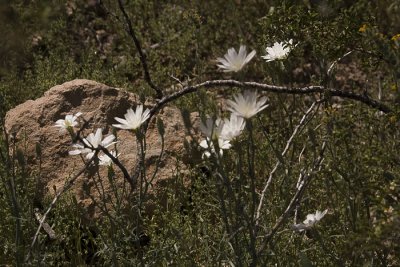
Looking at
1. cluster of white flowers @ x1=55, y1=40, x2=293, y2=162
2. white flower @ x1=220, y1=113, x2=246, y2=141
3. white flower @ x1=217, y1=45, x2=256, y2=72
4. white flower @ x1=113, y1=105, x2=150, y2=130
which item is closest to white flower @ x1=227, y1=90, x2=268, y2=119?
cluster of white flowers @ x1=55, y1=40, x2=293, y2=162

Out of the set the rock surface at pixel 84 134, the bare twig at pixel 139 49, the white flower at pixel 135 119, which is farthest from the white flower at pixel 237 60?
the bare twig at pixel 139 49

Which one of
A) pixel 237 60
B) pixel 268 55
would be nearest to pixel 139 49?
pixel 268 55

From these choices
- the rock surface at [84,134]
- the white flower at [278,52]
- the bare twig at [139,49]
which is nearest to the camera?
the white flower at [278,52]

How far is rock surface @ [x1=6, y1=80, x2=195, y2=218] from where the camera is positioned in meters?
4.31

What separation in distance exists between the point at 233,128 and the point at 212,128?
0.18 m

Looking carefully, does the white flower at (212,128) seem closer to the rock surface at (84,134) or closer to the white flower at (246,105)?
the white flower at (246,105)

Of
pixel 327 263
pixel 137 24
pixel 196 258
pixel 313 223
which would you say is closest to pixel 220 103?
pixel 137 24

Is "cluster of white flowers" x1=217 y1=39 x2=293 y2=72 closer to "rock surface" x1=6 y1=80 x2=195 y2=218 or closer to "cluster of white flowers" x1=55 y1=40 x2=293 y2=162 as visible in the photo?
"cluster of white flowers" x1=55 y1=40 x2=293 y2=162

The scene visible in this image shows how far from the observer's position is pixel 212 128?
7.95 ft

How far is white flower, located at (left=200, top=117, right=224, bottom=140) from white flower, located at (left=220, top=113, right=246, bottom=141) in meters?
0.04

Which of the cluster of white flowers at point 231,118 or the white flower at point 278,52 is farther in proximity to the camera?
the white flower at point 278,52

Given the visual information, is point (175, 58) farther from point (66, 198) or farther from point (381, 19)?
point (66, 198)

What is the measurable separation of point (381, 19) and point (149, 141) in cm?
277

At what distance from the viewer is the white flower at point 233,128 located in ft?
8.31
